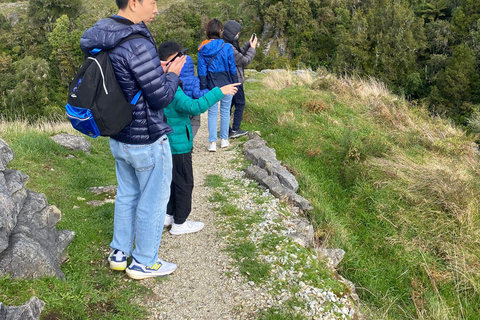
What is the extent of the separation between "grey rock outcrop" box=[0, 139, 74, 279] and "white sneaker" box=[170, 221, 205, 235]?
111 cm

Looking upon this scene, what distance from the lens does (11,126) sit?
7270mm

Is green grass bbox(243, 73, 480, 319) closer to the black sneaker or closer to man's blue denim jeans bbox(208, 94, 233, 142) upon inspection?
the black sneaker

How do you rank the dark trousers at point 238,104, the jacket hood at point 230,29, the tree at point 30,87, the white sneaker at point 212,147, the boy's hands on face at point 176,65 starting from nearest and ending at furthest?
the boy's hands on face at point 176,65 < the jacket hood at point 230,29 < the white sneaker at point 212,147 < the dark trousers at point 238,104 < the tree at point 30,87

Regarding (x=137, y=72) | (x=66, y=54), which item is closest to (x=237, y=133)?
(x=137, y=72)

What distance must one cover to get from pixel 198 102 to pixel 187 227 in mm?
1632

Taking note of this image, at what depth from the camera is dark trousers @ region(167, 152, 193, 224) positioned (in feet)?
13.2

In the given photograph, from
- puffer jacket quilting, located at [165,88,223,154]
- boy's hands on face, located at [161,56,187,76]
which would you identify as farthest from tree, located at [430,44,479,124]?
boy's hands on face, located at [161,56,187,76]

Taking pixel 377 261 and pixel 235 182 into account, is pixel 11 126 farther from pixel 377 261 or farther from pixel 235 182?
pixel 377 261

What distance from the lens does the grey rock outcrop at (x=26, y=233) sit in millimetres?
2916

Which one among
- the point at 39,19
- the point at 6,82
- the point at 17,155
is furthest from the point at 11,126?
the point at 39,19

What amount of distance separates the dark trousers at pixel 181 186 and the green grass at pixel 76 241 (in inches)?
30.8

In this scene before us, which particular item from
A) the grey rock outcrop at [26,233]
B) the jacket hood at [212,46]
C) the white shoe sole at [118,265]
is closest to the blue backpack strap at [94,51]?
the grey rock outcrop at [26,233]

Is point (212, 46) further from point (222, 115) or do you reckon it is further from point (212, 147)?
point (212, 147)

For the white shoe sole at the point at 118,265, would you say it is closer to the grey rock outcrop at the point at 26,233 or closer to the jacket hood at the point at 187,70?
the grey rock outcrop at the point at 26,233
